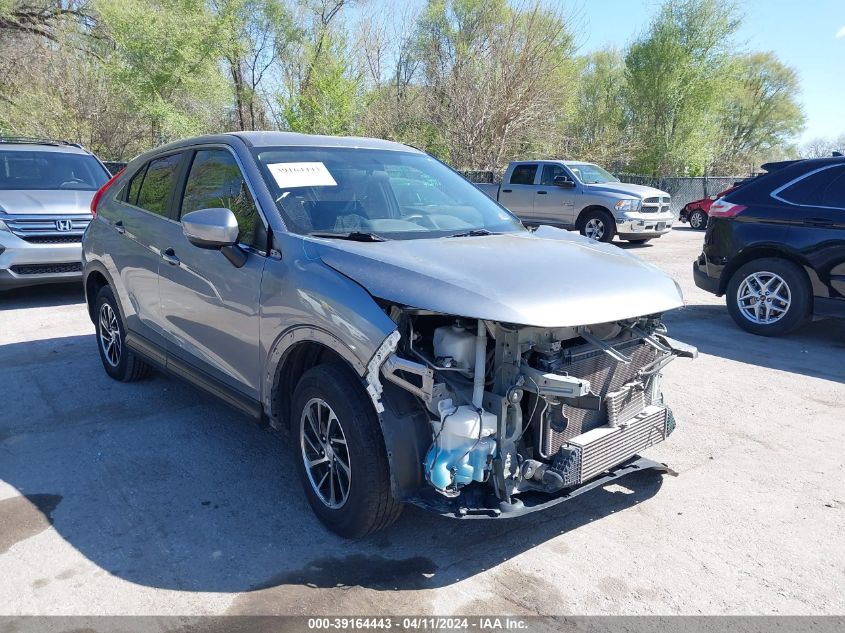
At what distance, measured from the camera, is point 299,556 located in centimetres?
312

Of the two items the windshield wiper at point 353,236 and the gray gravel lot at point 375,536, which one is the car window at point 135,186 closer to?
the gray gravel lot at point 375,536

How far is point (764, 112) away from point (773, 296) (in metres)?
47.8

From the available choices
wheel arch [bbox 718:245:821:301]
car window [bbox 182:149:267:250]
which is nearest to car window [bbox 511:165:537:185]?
wheel arch [bbox 718:245:821:301]

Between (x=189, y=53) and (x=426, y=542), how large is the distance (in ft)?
78.2

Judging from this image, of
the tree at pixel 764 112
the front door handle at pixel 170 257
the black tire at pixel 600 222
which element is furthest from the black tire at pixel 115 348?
the tree at pixel 764 112

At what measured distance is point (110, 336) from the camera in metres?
5.60

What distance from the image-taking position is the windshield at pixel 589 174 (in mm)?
15352

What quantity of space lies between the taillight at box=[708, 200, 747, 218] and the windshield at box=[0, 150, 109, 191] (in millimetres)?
8415

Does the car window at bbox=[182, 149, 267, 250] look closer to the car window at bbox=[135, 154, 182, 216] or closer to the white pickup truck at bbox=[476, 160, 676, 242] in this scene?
the car window at bbox=[135, 154, 182, 216]

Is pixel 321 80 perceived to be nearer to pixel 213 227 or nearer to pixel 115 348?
pixel 115 348

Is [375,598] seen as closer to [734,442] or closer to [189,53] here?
[734,442]

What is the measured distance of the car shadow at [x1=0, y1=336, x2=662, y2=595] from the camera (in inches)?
119

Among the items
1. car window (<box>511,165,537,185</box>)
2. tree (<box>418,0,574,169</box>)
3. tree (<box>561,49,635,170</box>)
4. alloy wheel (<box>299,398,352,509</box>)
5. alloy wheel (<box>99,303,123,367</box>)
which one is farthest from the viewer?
tree (<box>561,49,635,170</box>)

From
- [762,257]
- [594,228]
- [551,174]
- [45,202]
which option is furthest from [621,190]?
[45,202]
